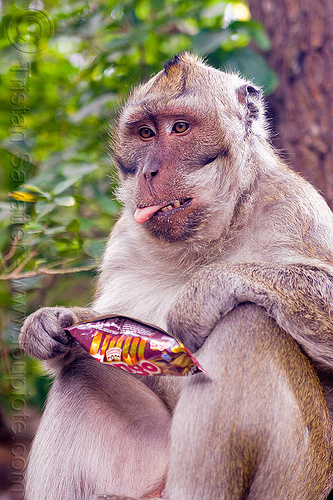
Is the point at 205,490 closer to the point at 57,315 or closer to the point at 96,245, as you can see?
the point at 57,315

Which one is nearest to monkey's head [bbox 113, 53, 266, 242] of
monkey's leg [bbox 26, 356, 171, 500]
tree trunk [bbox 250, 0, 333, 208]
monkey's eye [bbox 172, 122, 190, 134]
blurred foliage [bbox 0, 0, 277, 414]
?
monkey's eye [bbox 172, 122, 190, 134]

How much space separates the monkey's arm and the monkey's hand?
2.16 ft

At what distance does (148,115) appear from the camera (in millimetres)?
3520

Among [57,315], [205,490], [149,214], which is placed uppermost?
[149,214]

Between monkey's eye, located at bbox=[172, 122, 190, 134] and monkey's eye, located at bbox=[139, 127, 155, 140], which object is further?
monkey's eye, located at bbox=[139, 127, 155, 140]

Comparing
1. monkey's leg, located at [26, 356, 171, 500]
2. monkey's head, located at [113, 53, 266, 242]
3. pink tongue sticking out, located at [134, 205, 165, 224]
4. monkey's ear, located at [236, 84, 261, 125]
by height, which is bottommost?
monkey's leg, located at [26, 356, 171, 500]

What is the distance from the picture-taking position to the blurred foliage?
452cm

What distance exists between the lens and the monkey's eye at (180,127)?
3408 millimetres

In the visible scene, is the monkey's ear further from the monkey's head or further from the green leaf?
the green leaf

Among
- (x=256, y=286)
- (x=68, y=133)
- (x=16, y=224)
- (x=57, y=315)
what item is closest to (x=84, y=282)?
(x=68, y=133)

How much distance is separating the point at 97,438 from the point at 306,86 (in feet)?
13.2

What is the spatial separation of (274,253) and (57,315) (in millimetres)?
1301

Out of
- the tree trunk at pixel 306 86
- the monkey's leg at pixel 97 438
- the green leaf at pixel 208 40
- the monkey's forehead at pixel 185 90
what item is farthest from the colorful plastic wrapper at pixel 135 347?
the tree trunk at pixel 306 86

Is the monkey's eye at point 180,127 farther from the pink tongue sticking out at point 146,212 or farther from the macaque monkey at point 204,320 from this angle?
the pink tongue sticking out at point 146,212
